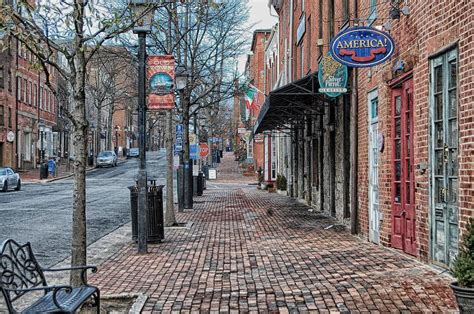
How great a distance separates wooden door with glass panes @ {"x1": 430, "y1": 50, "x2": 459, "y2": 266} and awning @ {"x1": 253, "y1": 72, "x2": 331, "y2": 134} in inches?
263

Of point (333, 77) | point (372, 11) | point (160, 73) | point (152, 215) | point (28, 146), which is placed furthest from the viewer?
point (28, 146)

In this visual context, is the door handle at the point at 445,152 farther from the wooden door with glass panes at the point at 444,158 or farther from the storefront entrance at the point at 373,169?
the storefront entrance at the point at 373,169

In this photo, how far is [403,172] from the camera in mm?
9812

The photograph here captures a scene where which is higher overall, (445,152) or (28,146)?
(28,146)

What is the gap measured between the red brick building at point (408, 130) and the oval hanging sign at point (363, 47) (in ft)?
0.91

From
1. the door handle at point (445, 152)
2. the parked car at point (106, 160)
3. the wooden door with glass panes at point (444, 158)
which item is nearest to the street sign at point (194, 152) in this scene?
the wooden door with glass panes at point (444, 158)

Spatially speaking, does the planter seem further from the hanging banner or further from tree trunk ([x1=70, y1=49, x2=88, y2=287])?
the hanging banner

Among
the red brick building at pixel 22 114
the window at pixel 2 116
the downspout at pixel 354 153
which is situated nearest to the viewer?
the downspout at pixel 354 153

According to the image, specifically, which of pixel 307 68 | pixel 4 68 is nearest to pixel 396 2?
pixel 307 68

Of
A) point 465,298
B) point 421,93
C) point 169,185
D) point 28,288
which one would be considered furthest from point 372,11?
point 28,288

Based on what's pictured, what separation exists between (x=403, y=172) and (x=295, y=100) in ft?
28.8

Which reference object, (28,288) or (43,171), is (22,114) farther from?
(28,288)

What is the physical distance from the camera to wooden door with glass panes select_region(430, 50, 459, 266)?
24.8 ft

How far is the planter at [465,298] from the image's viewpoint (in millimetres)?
5051
